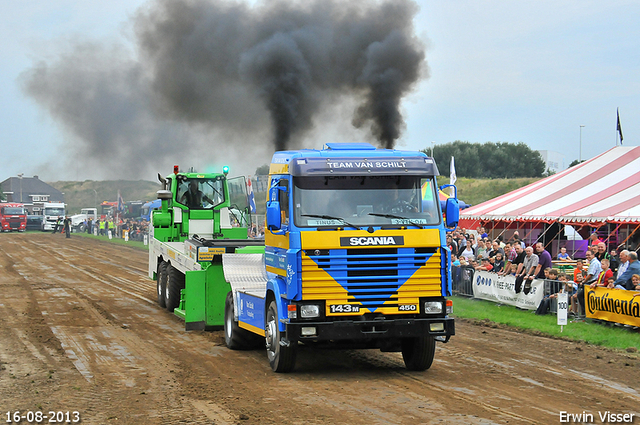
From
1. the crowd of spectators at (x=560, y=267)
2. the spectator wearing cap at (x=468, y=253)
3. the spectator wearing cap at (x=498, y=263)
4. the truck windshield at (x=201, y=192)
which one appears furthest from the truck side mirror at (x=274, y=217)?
the spectator wearing cap at (x=468, y=253)

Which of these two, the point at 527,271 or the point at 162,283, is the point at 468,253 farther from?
the point at 162,283

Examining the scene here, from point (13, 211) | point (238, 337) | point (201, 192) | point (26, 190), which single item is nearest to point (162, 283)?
point (201, 192)

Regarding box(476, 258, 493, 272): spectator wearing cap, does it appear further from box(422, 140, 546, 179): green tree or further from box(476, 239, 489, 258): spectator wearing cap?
box(422, 140, 546, 179): green tree

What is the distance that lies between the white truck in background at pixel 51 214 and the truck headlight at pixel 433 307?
58.7 m

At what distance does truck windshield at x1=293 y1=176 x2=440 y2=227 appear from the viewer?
8.37 metres

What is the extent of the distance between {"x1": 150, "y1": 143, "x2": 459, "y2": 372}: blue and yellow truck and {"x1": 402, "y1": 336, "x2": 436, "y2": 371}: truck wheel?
0.02 m

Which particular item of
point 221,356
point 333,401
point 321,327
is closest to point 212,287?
point 221,356

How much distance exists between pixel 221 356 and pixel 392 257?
3.50 m

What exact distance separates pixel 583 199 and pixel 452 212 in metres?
14.3

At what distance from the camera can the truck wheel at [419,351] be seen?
29.6 ft

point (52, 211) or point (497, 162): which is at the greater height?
point (497, 162)

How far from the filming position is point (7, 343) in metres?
11.2

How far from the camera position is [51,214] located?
64.0 metres

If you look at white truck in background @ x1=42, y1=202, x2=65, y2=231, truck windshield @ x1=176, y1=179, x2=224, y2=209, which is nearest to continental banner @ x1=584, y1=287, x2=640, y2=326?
truck windshield @ x1=176, y1=179, x2=224, y2=209
